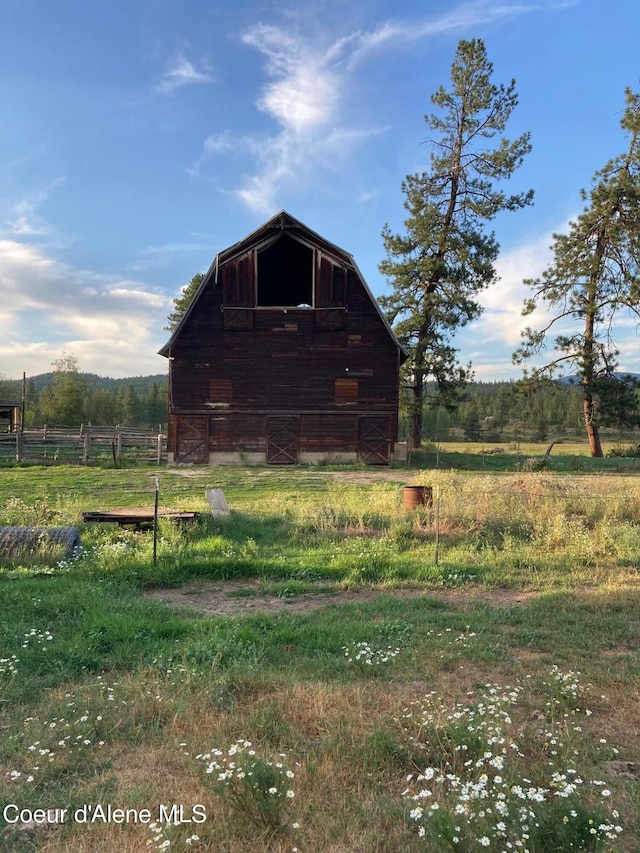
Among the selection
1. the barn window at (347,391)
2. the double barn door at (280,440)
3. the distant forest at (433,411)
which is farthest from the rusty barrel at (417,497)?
the distant forest at (433,411)

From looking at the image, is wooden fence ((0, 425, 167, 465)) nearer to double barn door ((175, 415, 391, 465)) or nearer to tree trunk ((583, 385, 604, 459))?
double barn door ((175, 415, 391, 465))

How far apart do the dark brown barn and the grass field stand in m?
15.3

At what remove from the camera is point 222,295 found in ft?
78.2

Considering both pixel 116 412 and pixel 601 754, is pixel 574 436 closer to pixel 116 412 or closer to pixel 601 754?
pixel 116 412

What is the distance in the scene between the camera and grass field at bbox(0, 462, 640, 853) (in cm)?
257

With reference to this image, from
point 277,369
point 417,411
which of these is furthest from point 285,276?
point 417,411

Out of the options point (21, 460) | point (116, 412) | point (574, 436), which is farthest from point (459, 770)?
point (574, 436)

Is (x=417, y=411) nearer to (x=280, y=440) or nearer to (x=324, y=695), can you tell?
(x=280, y=440)

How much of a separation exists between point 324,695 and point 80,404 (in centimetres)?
6066

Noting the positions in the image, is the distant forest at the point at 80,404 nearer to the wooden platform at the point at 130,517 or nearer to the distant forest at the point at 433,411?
the distant forest at the point at 433,411

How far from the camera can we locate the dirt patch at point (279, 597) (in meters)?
6.00

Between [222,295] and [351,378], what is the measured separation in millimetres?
6751

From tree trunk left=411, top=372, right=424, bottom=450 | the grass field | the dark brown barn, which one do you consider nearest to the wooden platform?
the grass field

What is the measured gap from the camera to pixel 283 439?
23938 mm
